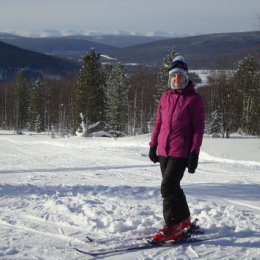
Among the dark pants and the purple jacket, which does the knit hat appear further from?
the dark pants

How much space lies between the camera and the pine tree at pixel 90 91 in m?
41.2

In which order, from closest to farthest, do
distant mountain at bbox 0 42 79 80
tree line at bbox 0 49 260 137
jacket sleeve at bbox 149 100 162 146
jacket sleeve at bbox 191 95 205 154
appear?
jacket sleeve at bbox 191 95 205 154, jacket sleeve at bbox 149 100 162 146, tree line at bbox 0 49 260 137, distant mountain at bbox 0 42 79 80

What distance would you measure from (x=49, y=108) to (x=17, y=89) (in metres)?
6.74

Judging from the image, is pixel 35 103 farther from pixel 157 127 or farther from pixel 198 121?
pixel 198 121

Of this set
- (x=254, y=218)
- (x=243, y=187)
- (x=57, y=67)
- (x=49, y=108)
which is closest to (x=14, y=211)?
(x=254, y=218)

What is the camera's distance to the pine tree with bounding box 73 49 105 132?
135ft

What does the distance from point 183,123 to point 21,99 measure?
7173 centimetres

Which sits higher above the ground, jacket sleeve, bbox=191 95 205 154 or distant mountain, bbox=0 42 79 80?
distant mountain, bbox=0 42 79 80

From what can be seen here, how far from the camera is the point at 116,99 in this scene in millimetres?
46812

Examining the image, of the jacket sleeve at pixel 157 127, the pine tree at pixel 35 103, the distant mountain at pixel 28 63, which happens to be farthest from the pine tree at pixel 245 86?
Result: the distant mountain at pixel 28 63

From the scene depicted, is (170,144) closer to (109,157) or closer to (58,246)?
(58,246)

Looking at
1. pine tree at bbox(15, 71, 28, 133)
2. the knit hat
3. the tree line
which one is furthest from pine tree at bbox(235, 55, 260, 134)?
the knit hat

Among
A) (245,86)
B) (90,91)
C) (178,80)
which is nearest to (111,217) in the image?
(178,80)

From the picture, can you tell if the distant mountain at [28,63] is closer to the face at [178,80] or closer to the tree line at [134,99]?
the tree line at [134,99]
